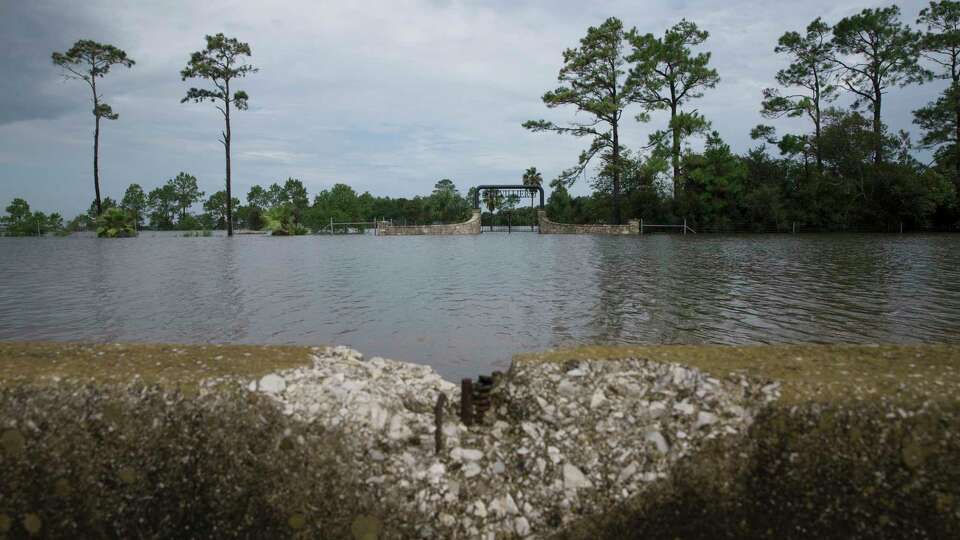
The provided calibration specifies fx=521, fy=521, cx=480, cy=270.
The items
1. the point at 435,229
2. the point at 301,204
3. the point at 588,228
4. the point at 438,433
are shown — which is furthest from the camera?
the point at 301,204

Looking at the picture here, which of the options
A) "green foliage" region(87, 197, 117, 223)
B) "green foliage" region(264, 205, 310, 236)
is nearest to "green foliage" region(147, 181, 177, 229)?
"green foliage" region(87, 197, 117, 223)

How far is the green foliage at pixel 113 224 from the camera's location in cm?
3847

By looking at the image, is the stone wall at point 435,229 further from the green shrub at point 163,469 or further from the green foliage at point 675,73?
the green shrub at point 163,469

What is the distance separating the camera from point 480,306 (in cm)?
907

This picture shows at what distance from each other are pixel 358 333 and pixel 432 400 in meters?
3.78

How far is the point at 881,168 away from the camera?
36531 mm

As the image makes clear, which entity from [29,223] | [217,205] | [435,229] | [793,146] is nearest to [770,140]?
[793,146]

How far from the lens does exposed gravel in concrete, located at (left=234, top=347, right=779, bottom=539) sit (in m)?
2.70

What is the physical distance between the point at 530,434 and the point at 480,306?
19.8ft

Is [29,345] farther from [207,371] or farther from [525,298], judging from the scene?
[525,298]

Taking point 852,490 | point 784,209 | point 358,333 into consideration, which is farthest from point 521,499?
point 784,209

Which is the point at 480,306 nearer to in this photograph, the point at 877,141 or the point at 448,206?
the point at 877,141

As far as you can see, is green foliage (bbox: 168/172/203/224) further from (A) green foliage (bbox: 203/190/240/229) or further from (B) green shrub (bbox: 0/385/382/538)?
(B) green shrub (bbox: 0/385/382/538)

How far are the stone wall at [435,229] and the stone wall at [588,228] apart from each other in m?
7.05
